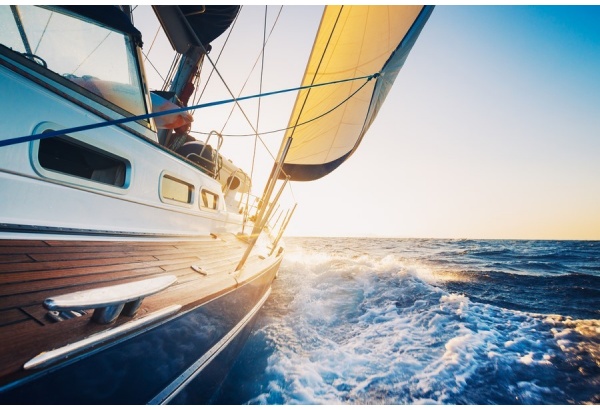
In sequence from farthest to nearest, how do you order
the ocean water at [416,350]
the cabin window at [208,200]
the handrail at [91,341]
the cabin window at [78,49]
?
the cabin window at [208,200], the ocean water at [416,350], the cabin window at [78,49], the handrail at [91,341]

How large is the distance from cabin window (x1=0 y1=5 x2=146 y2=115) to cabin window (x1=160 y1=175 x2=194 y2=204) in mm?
962

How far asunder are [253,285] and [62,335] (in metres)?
2.09

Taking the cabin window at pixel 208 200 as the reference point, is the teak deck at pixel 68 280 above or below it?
below

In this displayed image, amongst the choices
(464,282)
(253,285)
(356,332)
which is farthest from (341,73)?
(464,282)

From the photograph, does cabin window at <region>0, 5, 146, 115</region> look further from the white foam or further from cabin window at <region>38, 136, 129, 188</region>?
the white foam

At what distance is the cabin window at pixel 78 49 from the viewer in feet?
7.03

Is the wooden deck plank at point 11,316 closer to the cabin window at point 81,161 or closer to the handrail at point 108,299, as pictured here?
the handrail at point 108,299

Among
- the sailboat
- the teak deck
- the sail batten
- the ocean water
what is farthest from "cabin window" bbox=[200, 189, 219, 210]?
the ocean water

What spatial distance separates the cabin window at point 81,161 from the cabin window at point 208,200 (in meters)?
1.64

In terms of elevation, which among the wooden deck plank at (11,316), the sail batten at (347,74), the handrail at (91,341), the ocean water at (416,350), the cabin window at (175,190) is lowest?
the ocean water at (416,350)

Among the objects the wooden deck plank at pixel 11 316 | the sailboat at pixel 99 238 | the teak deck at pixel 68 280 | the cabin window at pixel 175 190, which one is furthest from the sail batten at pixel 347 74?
the wooden deck plank at pixel 11 316

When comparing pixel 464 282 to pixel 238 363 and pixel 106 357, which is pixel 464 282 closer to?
pixel 238 363

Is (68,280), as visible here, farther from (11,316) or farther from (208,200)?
(208,200)

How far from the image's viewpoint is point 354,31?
208 inches
